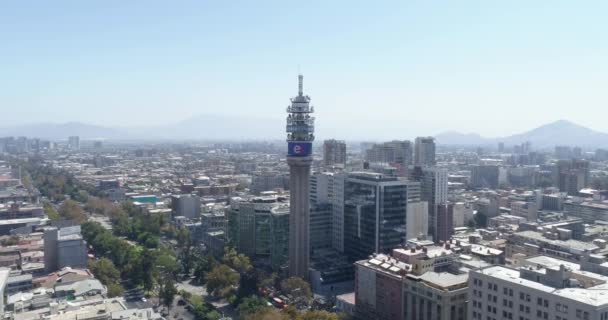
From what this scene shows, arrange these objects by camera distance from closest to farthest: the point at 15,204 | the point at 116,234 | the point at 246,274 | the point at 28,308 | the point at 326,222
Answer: the point at 28,308, the point at 246,274, the point at 326,222, the point at 116,234, the point at 15,204

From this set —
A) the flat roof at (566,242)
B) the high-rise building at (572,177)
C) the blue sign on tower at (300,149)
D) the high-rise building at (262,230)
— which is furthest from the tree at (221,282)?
the high-rise building at (572,177)

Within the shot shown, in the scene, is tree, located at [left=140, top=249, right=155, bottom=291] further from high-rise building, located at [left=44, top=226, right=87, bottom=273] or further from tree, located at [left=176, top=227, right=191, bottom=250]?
tree, located at [left=176, top=227, right=191, bottom=250]

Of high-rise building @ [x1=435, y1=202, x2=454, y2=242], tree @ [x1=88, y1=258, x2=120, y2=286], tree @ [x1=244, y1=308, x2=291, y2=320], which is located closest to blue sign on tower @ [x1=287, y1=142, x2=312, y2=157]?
tree @ [x1=244, y1=308, x2=291, y2=320]

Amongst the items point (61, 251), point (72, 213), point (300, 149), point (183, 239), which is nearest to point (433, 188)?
point (300, 149)

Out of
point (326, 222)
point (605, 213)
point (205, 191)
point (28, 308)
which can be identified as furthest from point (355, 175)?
point (205, 191)

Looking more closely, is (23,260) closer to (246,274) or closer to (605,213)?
(246,274)

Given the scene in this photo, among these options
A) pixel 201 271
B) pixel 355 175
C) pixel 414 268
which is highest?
pixel 355 175
